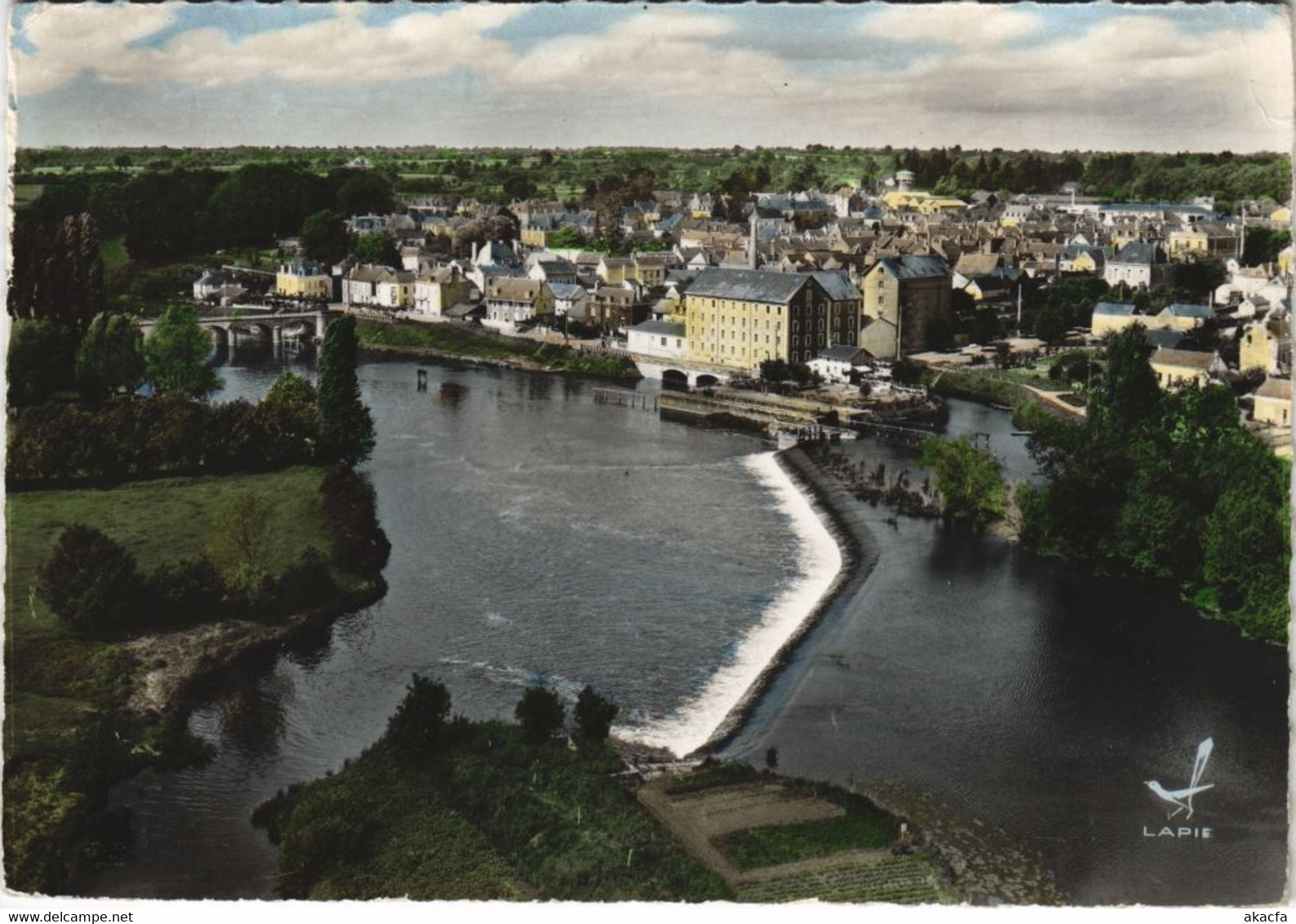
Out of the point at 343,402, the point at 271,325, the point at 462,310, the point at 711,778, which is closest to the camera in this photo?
the point at 711,778

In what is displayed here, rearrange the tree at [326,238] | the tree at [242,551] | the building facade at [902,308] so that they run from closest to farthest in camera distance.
A: the tree at [242,551] → the tree at [326,238] → the building facade at [902,308]

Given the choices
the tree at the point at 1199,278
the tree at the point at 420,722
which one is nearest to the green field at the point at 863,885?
the tree at the point at 420,722

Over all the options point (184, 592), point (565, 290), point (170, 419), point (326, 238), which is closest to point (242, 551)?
point (184, 592)

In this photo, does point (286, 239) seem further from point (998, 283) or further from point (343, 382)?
point (998, 283)

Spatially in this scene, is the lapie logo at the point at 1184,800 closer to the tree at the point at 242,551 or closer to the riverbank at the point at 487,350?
the tree at the point at 242,551

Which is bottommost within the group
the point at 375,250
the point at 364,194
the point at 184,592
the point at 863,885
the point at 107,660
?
the point at 863,885

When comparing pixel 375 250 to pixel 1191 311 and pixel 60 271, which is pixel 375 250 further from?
pixel 60 271
